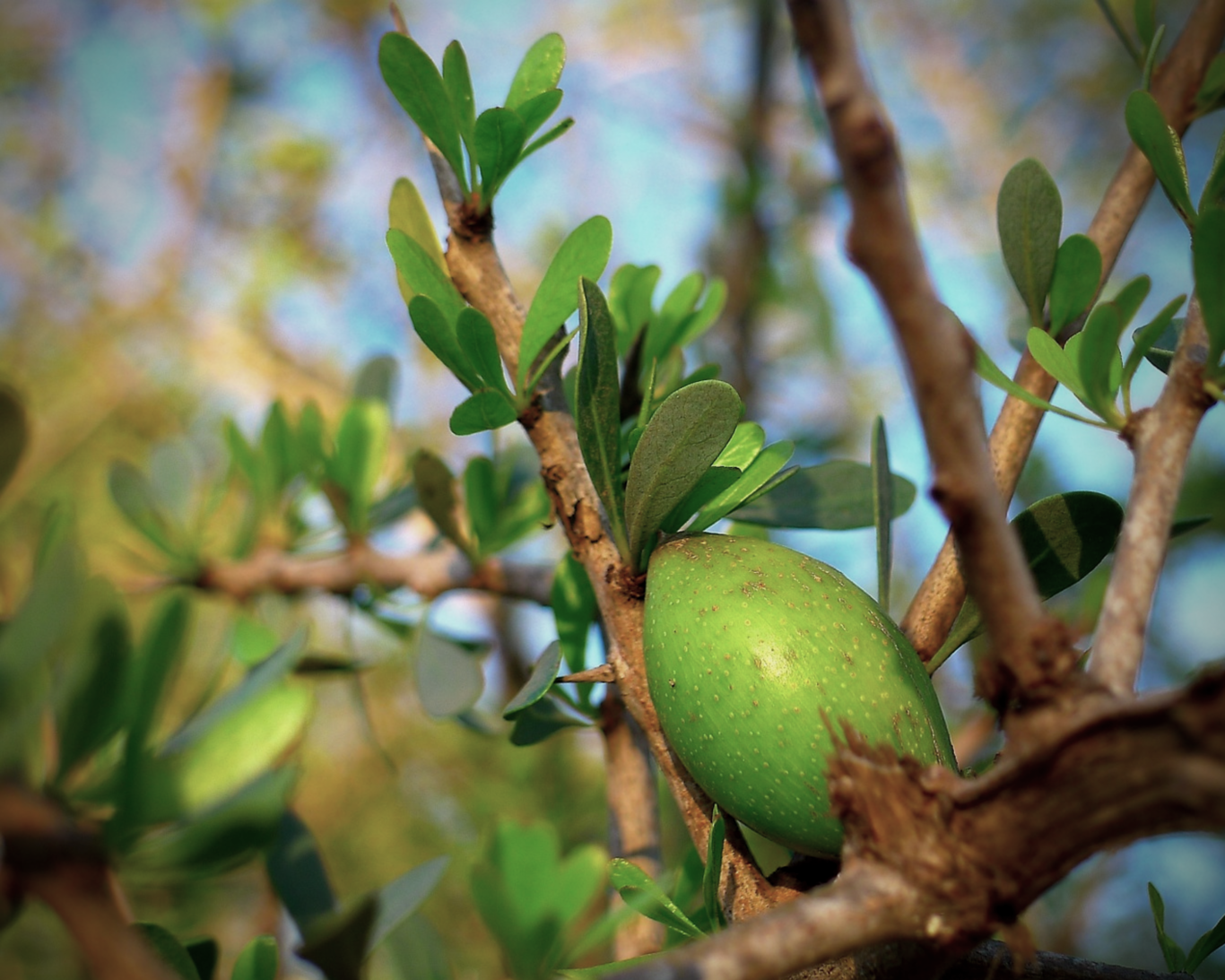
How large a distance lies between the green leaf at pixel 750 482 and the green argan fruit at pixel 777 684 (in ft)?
0.13

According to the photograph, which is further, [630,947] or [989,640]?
[630,947]

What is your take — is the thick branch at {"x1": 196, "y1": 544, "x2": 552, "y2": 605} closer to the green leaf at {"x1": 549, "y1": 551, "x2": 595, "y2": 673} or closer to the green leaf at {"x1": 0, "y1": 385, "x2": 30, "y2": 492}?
the green leaf at {"x1": 549, "y1": 551, "x2": 595, "y2": 673}

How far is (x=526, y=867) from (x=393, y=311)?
6.77 ft

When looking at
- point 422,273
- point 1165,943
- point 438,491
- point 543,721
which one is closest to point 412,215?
point 422,273

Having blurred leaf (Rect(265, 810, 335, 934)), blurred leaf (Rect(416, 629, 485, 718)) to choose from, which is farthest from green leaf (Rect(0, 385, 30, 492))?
blurred leaf (Rect(416, 629, 485, 718))

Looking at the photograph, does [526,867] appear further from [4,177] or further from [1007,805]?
[4,177]

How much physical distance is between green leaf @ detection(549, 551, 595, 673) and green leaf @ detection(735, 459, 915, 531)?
0.10 metres

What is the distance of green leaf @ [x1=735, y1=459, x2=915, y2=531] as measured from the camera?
0.50 m

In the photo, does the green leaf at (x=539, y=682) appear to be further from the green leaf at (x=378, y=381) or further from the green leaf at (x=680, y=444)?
the green leaf at (x=378, y=381)

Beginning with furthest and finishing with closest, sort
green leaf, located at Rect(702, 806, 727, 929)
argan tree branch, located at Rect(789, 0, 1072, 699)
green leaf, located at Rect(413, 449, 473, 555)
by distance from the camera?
green leaf, located at Rect(413, 449, 473, 555), green leaf, located at Rect(702, 806, 727, 929), argan tree branch, located at Rect(789, 0, 1072, 699)

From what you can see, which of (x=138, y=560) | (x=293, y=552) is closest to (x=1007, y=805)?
(x=293, y=552)

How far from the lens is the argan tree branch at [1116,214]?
0.44 meters

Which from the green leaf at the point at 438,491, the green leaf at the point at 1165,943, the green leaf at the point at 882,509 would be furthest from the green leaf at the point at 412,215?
the green leaf at the point at 1165,943

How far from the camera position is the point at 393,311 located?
2.21 meters
